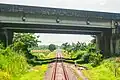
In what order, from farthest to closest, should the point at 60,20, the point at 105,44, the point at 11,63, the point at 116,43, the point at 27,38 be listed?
the point at 27,38 < the point at 105,44 < the point at 116,43 < the point at 60,20 < the point at 11,63

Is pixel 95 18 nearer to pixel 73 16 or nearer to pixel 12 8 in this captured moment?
pixel 73 16

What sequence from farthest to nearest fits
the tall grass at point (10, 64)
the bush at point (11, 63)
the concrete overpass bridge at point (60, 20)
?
1. the concrete overpass bridge at point (60, 20)
2. the bush at point (11, 63)
3. the tall grass at point (10, 64)

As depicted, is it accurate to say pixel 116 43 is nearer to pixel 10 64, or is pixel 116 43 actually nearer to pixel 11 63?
pixel 11 63

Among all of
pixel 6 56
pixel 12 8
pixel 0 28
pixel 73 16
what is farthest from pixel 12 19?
pixel 6 56

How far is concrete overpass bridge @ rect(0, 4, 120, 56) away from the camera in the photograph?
4344cm

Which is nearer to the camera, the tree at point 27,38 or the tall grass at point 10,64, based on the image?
the tall grass at point 10,64

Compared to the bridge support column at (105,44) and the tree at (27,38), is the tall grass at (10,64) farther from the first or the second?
the tree at (27,38)

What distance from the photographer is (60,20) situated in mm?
47625

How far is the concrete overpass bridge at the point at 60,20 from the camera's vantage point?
43.4 m

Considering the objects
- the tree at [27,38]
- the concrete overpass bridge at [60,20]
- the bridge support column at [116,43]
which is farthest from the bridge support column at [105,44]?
the tree at [27,38]

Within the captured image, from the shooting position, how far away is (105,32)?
58469 millimetres

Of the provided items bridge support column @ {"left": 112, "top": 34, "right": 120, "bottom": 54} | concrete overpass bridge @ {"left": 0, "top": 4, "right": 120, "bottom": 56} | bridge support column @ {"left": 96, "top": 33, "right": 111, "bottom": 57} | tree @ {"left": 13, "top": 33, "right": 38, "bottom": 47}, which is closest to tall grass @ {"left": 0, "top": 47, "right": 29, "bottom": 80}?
concrete overpass bridge @ {"left": 0, "top": 4, "right": 120, "bottom": 56}

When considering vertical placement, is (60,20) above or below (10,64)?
above

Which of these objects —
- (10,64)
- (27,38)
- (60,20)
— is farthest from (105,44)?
(10,64)
